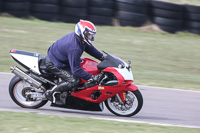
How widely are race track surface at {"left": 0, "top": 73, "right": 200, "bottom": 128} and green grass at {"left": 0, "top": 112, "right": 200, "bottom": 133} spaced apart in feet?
2.35

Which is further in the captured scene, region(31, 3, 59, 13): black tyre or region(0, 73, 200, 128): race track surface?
region(31, 3, 59, 13): black tyre

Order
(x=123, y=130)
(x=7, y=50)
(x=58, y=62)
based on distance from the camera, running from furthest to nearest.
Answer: (x=7, y=50)
(x=58, y=62)
(x=123, y=130)

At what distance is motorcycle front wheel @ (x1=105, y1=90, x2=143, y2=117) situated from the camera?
6465 millimetres

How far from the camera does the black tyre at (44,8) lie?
1672 cm

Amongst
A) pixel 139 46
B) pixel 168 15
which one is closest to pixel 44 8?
pixel 139 46

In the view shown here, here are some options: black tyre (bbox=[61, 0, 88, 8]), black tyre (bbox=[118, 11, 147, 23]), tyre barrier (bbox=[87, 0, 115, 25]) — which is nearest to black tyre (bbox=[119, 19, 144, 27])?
black tyre (bbox=[118, 11, 147, 23])

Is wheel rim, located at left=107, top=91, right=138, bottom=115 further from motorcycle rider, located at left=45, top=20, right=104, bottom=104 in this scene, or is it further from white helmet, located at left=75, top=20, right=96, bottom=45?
white helmet, located at left=75, top=20, right=96, bottom=45

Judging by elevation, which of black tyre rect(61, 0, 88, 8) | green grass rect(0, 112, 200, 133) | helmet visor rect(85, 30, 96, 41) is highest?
black tyre rect(61, 0, 88, 8)

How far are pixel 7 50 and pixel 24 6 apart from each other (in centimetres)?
512

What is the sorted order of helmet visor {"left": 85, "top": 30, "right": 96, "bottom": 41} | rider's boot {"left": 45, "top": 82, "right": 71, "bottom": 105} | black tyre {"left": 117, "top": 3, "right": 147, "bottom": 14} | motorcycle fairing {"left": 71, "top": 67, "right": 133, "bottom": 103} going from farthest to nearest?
black tyre {"left": 117, "top": 3, "right": 147, "bottom": 14} → rider's boot {"left": 45, "top": 82, "right": 71, "bottom": 105} → motorcycle fairing {"left": 71, "top": 67, "right": 133, "bottom": 103} → helmet visor {"left": 85, "top": 30, "right": 96, "bottom": 41}

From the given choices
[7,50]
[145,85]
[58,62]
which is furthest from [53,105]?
[7,50]

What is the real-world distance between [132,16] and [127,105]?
1093 cm

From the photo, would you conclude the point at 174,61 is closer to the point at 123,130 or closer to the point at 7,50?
the point at 7,50

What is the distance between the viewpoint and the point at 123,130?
5277 millimetres
